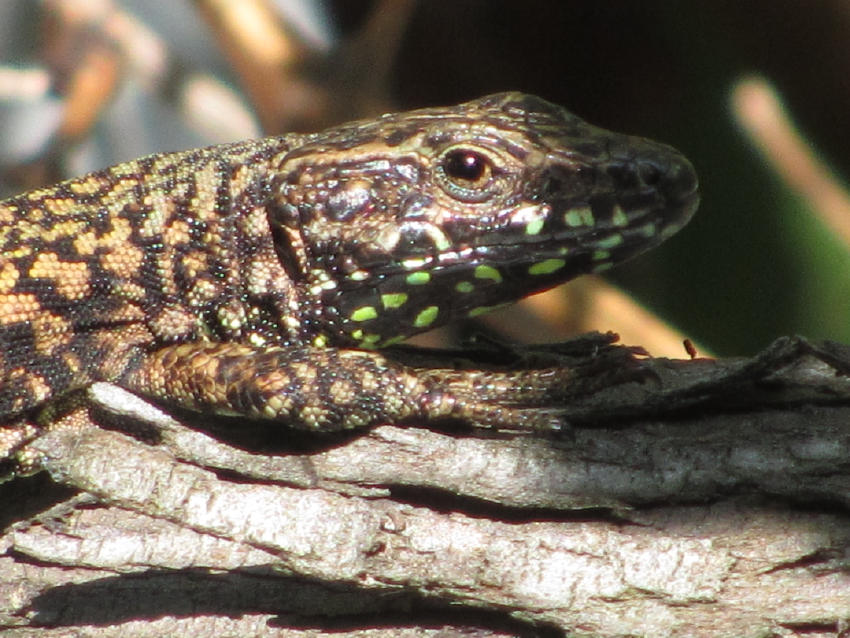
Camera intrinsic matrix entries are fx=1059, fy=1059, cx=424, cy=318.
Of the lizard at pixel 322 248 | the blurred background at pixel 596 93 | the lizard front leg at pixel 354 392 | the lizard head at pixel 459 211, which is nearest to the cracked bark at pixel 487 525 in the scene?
the lizard front leg at pixel 354 392

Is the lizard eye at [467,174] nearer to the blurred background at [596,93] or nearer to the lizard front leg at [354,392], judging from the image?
the lizard front leg at [354,392]

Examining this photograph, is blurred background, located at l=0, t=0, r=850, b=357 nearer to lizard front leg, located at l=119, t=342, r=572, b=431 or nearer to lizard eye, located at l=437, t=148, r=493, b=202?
lizard eye, located at l=437, t=148, r=493, b=202

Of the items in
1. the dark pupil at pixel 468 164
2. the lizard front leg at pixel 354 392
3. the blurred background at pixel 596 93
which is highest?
the blurred background at pixel 596 93

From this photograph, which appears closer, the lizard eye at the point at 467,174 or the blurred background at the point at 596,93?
the lizard eye at the point at 467,174

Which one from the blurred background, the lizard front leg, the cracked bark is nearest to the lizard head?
the lizard front leg

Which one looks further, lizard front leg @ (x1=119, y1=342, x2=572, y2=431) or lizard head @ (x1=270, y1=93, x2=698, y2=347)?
lizard head @ (x1=270, y1=93, x2=698, y2=347)

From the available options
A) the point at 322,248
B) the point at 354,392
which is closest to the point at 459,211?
the point at 322,248
